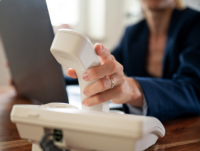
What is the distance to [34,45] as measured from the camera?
486 millimetres

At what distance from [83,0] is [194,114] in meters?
1.81

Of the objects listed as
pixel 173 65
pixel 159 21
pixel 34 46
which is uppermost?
pixel 34 46

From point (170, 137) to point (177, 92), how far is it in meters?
0.20

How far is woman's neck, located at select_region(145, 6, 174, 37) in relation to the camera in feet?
3.47

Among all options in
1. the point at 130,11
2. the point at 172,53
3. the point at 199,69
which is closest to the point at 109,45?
the point at 130,11

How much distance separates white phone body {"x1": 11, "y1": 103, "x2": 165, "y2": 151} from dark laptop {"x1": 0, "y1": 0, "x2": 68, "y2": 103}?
192 mm

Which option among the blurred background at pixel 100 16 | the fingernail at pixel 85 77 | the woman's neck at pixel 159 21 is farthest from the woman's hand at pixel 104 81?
the blurred background at pixel 100 16

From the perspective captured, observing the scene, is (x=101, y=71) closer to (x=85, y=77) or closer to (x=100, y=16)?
(x=85, y=77)

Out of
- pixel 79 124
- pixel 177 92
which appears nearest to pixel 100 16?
pixel 177 92

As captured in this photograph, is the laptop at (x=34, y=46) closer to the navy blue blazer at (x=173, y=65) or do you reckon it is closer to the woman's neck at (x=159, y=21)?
the navy blue blazer at (x=173, y=65)

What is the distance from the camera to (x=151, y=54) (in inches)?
41.9

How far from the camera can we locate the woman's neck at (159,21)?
3.47 feet

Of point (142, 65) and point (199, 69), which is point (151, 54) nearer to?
point (142, 65)

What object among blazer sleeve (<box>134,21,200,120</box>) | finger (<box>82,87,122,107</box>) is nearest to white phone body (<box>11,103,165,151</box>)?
finger (<box>82,87,122,107</box>)
